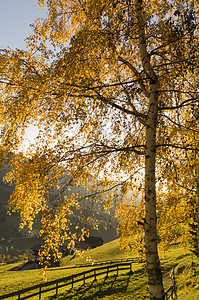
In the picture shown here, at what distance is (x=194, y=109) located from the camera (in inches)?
209

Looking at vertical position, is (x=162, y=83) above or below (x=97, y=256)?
above

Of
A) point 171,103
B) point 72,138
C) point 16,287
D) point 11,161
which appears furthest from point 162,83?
point 16,287

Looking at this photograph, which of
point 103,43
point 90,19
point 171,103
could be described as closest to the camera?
point 103,43

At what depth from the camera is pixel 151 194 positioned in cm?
486

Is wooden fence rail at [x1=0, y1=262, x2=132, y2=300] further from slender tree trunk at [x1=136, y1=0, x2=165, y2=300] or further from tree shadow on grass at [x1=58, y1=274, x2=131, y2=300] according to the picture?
slender tree trunk at [x1=136, y1=0, x2=165, y2=300]

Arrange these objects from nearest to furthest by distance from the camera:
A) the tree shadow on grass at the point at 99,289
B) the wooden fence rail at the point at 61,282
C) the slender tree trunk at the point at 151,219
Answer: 1. the slender tree trunk at the point at 151,219
2. the wooden fence rail at the point at 61,282
3. the tree shadow on grass at the point at 99,289

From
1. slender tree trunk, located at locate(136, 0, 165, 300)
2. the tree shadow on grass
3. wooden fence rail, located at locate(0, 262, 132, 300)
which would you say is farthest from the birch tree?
the tree shadow on grass

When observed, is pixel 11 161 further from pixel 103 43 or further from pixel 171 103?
pixel 171 103

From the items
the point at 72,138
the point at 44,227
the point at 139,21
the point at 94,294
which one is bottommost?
the point at 94,294

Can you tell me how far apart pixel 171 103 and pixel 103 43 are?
258 cm

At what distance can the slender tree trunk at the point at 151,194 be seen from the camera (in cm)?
449

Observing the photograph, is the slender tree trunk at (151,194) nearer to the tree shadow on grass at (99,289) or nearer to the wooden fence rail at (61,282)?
the wooden fence rail at (61,282)

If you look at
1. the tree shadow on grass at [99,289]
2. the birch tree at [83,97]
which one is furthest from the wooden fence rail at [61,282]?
the birch tree at [83,97]

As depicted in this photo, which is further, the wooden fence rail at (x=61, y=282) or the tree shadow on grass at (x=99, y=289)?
the tree shadow on grass at (x=99, y=289)
